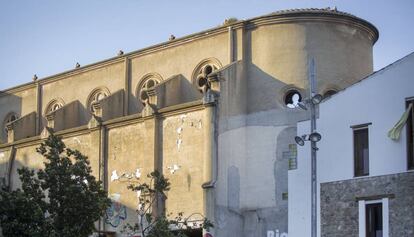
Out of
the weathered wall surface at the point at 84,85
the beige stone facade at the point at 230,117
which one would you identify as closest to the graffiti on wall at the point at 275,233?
the beige stone facade at the point at 230,117

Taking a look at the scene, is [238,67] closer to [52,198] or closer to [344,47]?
[344,47]

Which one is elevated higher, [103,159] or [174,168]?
[103,159]

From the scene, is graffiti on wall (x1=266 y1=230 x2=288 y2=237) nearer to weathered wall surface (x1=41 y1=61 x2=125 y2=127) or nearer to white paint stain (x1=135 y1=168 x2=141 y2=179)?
white paint stain (x1=135 y1=168 x2=141 y2=179)

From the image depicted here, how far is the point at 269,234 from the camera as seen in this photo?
4416cm

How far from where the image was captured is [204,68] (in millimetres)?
49406

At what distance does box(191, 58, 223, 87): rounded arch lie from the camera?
48.6 m

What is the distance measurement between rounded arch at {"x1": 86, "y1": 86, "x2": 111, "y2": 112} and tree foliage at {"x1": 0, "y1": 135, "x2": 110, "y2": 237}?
21.0 m

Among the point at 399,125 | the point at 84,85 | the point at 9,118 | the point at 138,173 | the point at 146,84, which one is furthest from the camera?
the point at 9,118

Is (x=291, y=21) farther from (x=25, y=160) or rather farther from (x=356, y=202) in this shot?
(x=25, y=160)

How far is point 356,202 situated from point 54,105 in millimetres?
29449

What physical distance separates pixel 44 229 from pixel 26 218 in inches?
33.1

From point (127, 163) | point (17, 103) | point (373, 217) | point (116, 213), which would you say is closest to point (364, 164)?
point (373, 217)

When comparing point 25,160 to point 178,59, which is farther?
point 25,160

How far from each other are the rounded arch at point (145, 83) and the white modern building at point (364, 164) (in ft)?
56.0
